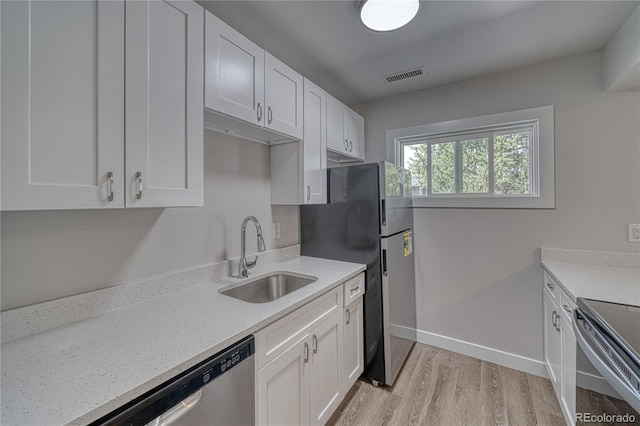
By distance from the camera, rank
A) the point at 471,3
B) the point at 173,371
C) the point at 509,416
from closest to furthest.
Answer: the point at 173,371 → the point at 471,3 → the point at 509,416

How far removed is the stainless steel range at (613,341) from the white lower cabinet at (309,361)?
3.80 ft

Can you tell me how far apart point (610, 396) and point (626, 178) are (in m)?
1.61

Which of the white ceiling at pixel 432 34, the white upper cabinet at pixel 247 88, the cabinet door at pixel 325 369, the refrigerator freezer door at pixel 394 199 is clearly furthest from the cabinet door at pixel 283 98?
the cabinet door at pixel 325 369

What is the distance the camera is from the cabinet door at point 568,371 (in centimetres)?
136

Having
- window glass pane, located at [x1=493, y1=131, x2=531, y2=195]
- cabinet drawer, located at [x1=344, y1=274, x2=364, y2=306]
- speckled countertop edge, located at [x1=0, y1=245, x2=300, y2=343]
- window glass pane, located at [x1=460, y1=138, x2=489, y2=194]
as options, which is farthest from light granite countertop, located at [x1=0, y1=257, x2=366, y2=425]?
window glass pane, located at [x1=493, y1=131, x2=531, y2=195]

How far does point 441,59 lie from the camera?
78.5 inches

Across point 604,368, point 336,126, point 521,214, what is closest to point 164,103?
point 336,126

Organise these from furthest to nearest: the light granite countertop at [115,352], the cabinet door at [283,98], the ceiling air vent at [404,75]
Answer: the ceiling air vent at [404,75]
the cabinet door at [283,98]
the light granite countertop at [115,352]

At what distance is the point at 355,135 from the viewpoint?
263 cm

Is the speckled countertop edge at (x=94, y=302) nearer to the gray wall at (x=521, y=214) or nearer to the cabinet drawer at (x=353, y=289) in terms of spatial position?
the cabinet drawer at (x=353, y=289)

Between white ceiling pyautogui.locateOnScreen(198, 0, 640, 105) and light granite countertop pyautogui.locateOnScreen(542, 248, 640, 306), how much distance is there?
4.86 feet

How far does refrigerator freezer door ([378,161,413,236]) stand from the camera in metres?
1.92

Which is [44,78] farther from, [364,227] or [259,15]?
[364,227]

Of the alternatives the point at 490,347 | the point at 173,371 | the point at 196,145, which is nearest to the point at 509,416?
the point at 490,347
